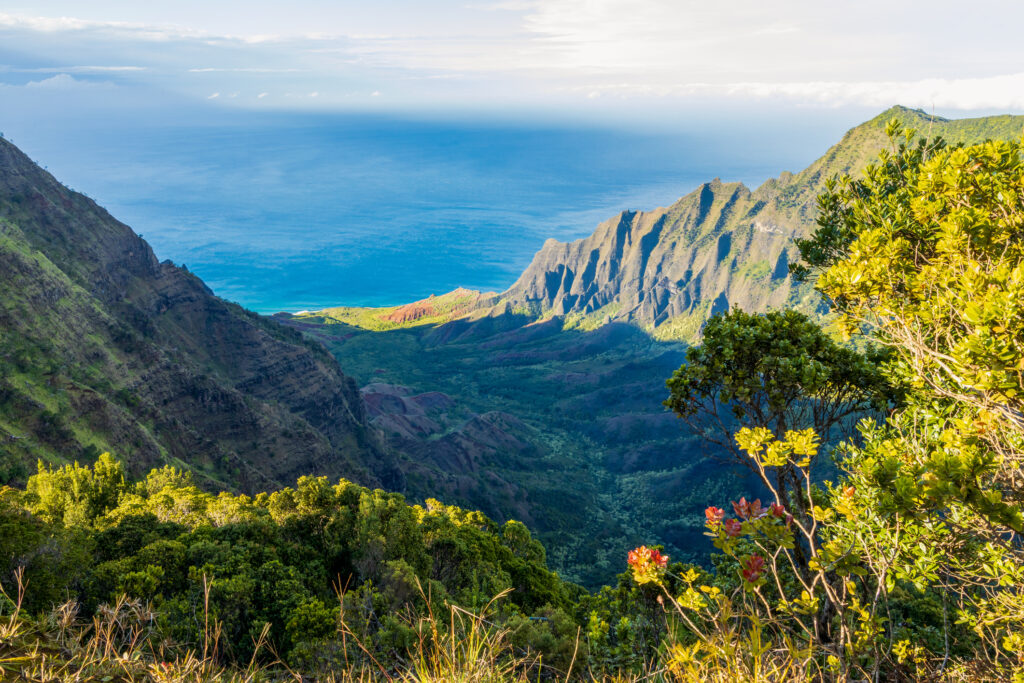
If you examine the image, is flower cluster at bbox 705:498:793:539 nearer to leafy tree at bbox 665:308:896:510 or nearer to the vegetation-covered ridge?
leafy tree at bbox 665:308:896:510

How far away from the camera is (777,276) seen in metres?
149

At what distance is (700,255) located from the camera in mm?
168375

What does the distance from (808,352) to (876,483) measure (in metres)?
5.96

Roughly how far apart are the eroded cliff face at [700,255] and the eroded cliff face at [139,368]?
109 metres

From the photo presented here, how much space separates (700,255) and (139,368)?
506 ft

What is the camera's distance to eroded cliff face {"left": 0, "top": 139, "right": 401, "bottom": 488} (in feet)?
111

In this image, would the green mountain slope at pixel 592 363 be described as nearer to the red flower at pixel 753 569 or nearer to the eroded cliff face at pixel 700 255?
the eroded cliff face at pixel 700 255

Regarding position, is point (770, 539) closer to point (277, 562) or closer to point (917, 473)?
point (917, 473)

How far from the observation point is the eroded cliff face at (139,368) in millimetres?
33719

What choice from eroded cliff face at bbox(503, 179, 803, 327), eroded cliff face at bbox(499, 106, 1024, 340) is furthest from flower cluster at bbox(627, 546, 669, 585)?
eroded cliff face at bbox(503, 179, 803, 327)

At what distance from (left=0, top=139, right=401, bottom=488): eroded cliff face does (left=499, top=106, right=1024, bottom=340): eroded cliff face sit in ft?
359

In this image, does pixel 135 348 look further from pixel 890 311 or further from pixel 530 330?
pixel 530 330

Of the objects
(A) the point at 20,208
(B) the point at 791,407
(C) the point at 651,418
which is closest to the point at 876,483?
(B) the point at 791,407

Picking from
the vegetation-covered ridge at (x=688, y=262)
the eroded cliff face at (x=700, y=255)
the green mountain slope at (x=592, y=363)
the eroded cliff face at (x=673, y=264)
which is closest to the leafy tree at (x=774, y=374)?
the green mountain slope at (x=592, y=363)
